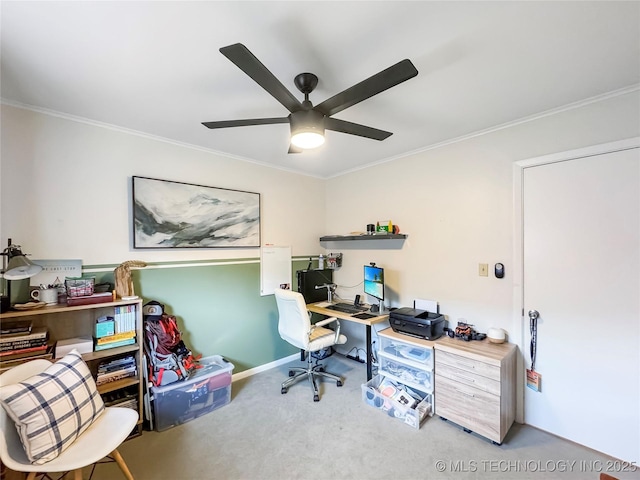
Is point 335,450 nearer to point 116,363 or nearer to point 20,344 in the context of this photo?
point 116,363

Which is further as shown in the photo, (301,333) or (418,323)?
(301,333)

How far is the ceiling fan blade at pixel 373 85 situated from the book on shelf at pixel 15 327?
2399 mm

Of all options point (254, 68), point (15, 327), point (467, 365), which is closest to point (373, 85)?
point (254, 68)

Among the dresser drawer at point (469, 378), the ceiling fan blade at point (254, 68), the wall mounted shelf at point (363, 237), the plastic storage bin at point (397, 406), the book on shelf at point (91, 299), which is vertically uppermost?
the ceiling fan blade at point (254, 68)

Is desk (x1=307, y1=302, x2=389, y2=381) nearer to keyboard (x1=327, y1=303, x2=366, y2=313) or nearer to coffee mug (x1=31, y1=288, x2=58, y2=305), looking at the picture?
keyboard (x1=327, y1=303, x2=366, y2=313)

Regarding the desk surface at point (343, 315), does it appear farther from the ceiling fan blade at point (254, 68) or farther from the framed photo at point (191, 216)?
the ceiling fan blade at point (254, 68)

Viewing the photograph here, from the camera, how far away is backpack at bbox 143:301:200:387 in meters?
2.24

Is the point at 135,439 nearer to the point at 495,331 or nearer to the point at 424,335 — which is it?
the point at 424,335

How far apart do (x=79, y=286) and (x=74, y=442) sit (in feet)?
3.38

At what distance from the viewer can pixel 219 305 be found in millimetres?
2896

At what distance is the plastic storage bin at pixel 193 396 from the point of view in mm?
2201

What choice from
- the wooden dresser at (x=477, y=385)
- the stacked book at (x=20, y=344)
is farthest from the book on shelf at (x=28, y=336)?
the wooden dresser at (x=477, y=385)

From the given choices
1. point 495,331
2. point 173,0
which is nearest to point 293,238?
point 495,331

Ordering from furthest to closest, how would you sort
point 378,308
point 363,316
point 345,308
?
point 345,308 < point 378,308 < point 363,316
